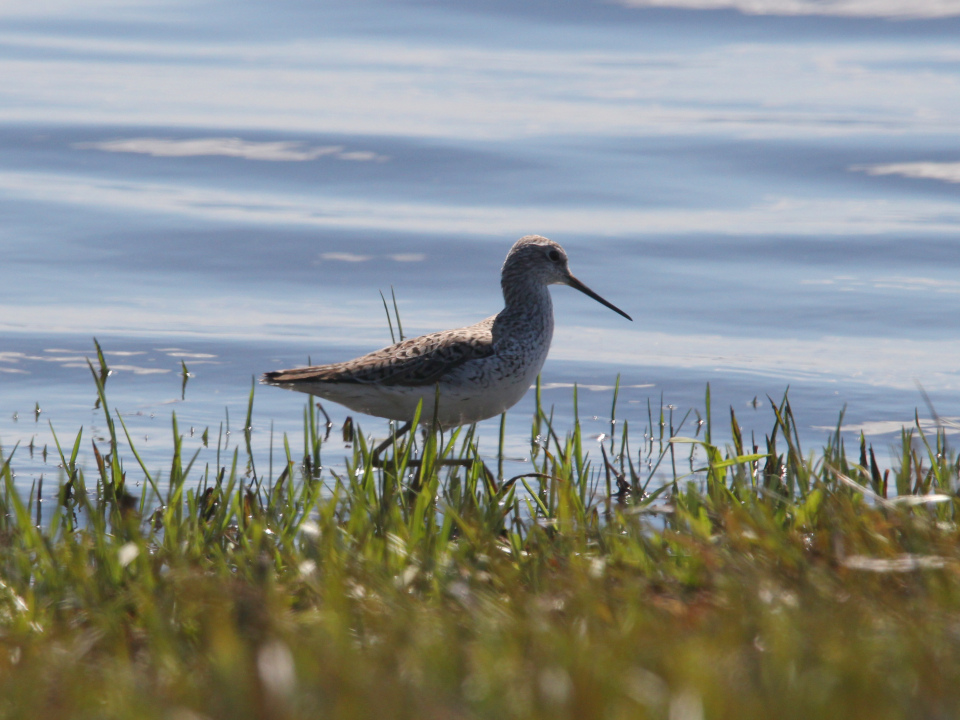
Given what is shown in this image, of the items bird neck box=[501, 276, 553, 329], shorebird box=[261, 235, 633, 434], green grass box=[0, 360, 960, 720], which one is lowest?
green grass box=[0, 360, 960, 720]

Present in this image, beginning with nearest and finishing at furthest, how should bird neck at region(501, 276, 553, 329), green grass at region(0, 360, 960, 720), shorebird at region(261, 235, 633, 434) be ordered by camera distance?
green grass at region(0, 360, 960, 720)
shorebird at region(261, 235, 633, 434)
bird neck at region(501, 276, 553, 329)

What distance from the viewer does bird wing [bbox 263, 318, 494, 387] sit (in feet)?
21.4

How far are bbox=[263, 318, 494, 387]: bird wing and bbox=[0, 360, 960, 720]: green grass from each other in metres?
1.55

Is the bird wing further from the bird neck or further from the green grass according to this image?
the green grass

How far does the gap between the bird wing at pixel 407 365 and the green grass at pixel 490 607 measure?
155 centimetres

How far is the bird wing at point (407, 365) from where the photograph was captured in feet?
21.4

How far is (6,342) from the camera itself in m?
10.1

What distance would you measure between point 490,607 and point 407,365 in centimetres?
339

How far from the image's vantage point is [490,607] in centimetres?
331

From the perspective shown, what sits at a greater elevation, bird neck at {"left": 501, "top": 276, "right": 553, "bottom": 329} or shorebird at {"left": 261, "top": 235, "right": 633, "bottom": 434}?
bird neck at {"left": 501, "top": 276, "right": 553, "bottom": 329}

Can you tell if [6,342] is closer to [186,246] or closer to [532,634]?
[186,246]

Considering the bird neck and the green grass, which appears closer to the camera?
the green grass

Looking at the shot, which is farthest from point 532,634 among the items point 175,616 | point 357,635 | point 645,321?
point 645,321

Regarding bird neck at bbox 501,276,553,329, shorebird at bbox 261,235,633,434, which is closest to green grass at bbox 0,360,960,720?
shorebird at bbox 261,235,633,434
